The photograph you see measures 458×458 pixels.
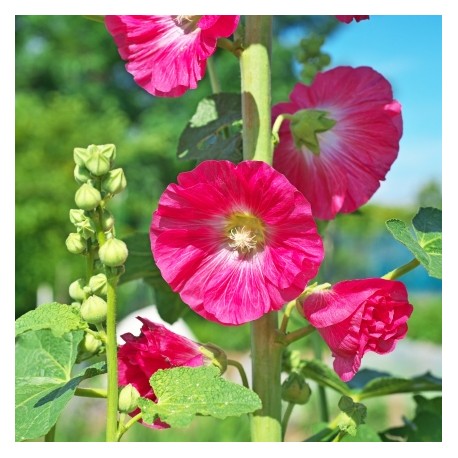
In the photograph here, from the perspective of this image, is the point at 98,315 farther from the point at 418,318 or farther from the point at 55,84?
the point at 55,84

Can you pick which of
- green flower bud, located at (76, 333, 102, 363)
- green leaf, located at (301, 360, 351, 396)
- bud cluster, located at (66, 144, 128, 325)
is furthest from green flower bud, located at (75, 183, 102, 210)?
green leaf, located at (301, 360, 351, 396)

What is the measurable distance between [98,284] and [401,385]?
0.46 metres

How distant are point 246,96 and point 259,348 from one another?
23 centimetres

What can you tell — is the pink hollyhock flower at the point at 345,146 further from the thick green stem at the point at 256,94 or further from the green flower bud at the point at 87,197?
the green flower bud at the point at 87,197

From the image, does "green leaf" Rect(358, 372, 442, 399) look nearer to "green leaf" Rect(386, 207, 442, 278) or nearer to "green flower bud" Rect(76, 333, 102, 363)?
"green leaf" Rect(386, 207, 442, 278)

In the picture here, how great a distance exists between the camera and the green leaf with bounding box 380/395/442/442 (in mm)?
979

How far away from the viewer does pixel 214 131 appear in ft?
2.77

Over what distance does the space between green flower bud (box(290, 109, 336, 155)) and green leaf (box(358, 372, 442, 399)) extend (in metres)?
0.30

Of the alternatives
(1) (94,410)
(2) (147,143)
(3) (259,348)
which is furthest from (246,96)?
(2) (147,143)

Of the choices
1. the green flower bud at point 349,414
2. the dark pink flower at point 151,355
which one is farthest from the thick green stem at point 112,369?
the green flower bud at point 349,414

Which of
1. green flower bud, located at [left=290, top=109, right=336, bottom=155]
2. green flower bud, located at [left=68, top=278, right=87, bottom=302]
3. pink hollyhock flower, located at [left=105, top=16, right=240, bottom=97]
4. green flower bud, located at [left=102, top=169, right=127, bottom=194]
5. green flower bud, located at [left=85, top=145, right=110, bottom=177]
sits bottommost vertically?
green flower bud, located at [left=68, top=278, right=87, bottom=302]

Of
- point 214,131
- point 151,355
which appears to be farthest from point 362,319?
point 214,131

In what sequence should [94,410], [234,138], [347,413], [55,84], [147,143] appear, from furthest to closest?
[55,84] → [147,143] → [94,410] → [234,138] → [347,413]
